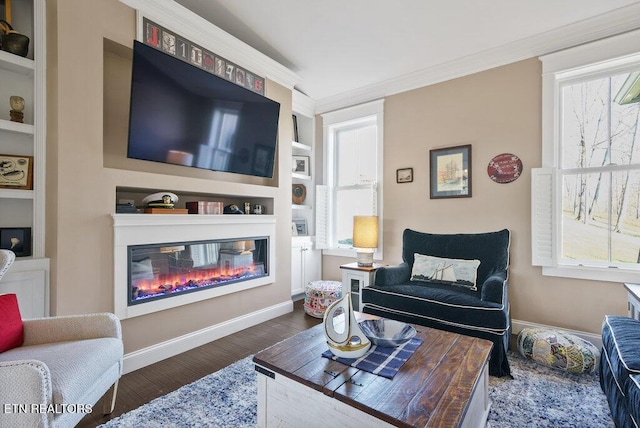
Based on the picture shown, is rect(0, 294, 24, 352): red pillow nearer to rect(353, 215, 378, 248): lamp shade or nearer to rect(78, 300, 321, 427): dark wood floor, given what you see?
rect(78, 300, 321, 427): dark wood floor

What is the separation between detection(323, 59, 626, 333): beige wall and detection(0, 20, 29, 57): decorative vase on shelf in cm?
329

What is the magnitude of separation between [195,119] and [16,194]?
4.11ft

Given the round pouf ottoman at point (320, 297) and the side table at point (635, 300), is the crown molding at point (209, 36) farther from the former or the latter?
the side table at point (635, 300)

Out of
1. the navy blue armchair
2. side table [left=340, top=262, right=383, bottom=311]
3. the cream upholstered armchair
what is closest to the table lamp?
side table [left=340, top=262, right=383, bottom=311]

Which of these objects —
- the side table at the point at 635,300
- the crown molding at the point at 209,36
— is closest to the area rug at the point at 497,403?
the side table at the point at 635,300

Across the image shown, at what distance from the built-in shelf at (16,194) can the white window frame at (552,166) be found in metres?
3.91

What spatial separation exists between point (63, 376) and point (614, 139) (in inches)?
161

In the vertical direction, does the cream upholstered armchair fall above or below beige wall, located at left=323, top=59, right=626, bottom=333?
below

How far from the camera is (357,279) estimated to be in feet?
10.3

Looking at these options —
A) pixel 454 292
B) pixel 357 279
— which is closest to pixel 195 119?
pixel 357 279

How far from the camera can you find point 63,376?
4.00ft

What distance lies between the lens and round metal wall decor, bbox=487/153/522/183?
9.52 feet

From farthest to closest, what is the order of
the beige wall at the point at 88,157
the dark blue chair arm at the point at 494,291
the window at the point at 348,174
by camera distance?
1. the window at the point at 348,174
2. the dark blue chair arm at the point at 494,291
3. the beige wall at the point at 88,157

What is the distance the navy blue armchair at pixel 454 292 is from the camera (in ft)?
7.02
